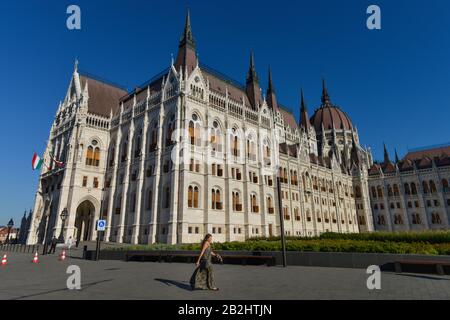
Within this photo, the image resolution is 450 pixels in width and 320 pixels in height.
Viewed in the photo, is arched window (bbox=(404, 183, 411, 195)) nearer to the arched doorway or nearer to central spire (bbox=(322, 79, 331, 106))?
central spire (bbox=(322, 79, 331, 106))

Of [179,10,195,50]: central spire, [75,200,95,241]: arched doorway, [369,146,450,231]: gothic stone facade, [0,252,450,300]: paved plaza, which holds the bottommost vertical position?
[0,252,450,300]: paved plaza

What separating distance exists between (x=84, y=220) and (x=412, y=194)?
7099 cm

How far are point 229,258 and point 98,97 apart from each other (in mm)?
44897

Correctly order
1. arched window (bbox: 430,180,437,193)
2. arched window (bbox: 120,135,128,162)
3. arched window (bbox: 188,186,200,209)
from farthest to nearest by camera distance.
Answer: arched window (bbox: 430,180,437,193) < arched window (bbox: 120,135,128,162) < arched window (bbox: 188,186,200,209)

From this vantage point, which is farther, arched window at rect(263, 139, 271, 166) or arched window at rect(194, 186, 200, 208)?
arched window at rect(263, 139, 271, 166)

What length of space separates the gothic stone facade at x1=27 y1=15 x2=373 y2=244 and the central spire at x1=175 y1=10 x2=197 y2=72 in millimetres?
222

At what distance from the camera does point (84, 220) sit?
4588 cm

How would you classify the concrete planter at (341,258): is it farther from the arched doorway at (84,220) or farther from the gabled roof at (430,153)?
the gabled roof at (430,153)

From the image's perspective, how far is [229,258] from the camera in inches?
699

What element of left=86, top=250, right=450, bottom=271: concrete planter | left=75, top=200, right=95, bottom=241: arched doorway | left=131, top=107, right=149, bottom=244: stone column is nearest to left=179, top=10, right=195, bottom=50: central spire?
left=131, top=107, right=149, bottom=244: stone column

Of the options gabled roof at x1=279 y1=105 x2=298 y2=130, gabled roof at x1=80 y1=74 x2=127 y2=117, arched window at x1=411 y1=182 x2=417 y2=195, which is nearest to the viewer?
gabled roof at x1=80 y1=74 x2=127 y2=117

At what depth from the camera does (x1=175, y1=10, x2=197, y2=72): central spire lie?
43.2m

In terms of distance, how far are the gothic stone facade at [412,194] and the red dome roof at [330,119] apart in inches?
782
